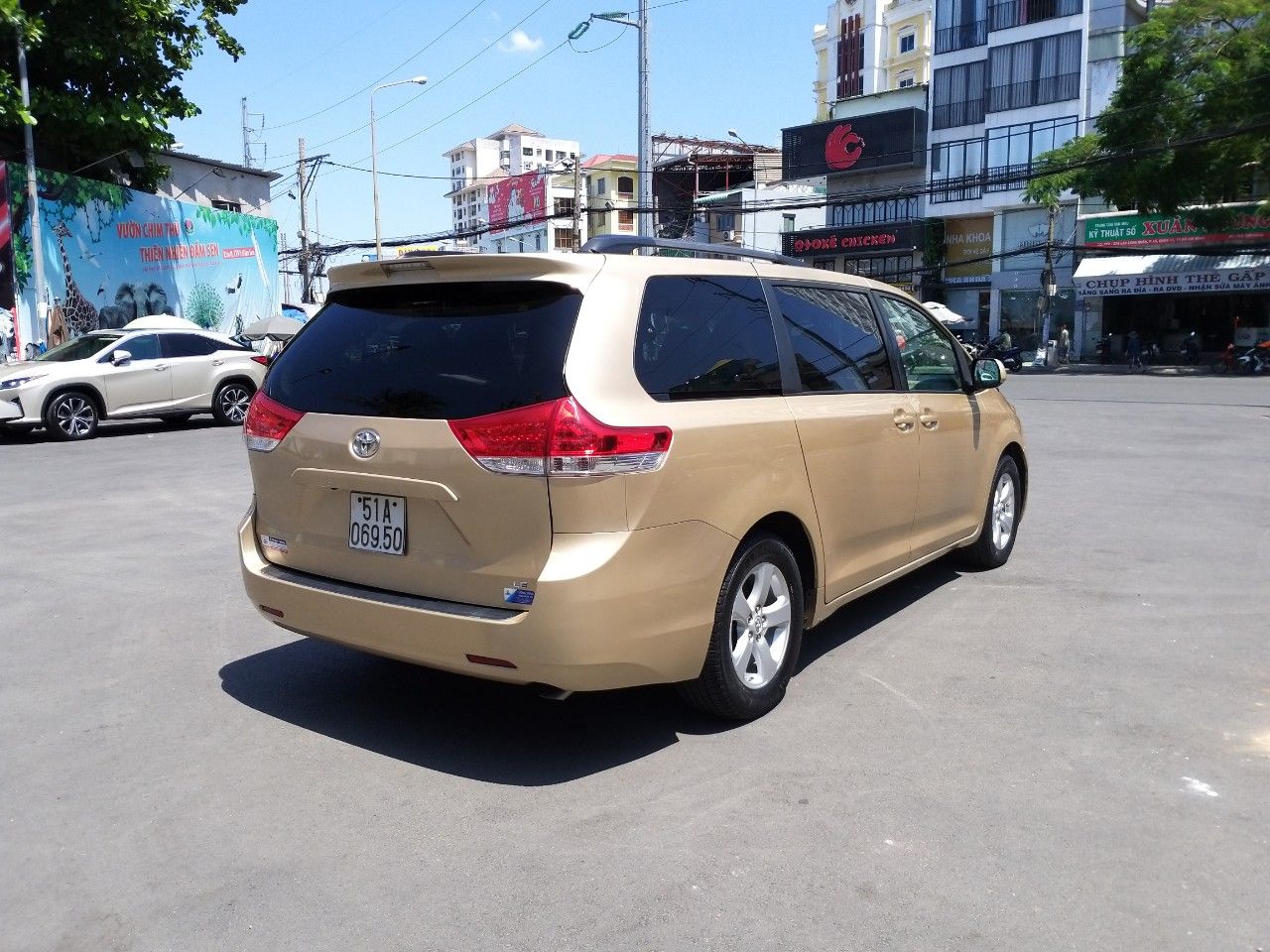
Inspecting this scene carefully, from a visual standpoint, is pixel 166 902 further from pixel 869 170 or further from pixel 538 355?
pixel 869 170

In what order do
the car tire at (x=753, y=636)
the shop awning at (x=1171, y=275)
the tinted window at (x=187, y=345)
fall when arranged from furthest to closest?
1. the shop awning at (x=1171, y=275)
2. the tinted window at (x=187, y=345)
3. the car tire at (x=753, y=636)

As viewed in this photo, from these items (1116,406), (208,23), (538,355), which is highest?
(208,23)

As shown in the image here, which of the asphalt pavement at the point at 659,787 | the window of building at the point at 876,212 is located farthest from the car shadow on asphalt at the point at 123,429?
the window of building at the point at 876,212

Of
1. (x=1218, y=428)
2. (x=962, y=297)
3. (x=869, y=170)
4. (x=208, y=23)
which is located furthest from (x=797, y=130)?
(x=1218, y=428)

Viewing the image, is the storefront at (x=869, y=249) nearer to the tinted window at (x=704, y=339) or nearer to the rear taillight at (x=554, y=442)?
the tinted window at (x=704, y=339)

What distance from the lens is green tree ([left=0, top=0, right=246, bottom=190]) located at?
19.8 metres

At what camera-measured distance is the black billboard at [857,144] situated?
5053 cm

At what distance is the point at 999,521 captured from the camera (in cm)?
682

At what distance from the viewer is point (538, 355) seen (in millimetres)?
3656

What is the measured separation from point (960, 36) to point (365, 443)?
49.8 m

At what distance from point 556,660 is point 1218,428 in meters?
14.8

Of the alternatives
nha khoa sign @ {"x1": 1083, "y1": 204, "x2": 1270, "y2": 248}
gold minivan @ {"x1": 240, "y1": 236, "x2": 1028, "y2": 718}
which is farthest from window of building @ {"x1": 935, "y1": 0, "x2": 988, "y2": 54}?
gold minivan @ {"x1": 240, "y1": 236, "x2": 1028, "y2": 718}

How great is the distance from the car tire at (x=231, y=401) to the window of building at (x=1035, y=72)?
37.4 metres

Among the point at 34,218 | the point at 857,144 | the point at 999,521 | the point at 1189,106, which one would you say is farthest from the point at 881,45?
the point at 999,521
